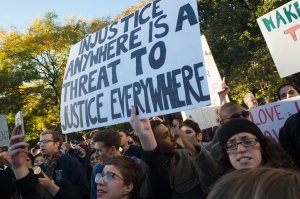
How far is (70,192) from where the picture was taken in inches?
124

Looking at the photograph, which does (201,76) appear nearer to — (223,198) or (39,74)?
(223,198)

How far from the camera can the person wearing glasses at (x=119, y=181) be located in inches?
98.5

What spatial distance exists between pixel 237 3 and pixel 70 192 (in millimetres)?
18313

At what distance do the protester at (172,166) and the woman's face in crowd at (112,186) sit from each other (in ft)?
0.74

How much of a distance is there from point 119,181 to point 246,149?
912 mm

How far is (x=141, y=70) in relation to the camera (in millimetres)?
2703

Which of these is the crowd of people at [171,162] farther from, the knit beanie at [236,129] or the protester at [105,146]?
the protester at [105,146]

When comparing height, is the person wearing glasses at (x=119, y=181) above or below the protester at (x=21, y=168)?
below

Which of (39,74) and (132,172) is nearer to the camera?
(132,172)

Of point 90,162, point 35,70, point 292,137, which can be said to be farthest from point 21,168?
point 35,70

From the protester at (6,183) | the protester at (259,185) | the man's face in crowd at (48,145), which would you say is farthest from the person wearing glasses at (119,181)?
the protester at (259,185)

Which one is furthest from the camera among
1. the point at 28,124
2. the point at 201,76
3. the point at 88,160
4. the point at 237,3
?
the point at 28,124

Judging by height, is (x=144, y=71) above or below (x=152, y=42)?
below

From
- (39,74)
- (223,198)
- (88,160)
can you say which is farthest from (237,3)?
(223,198)
